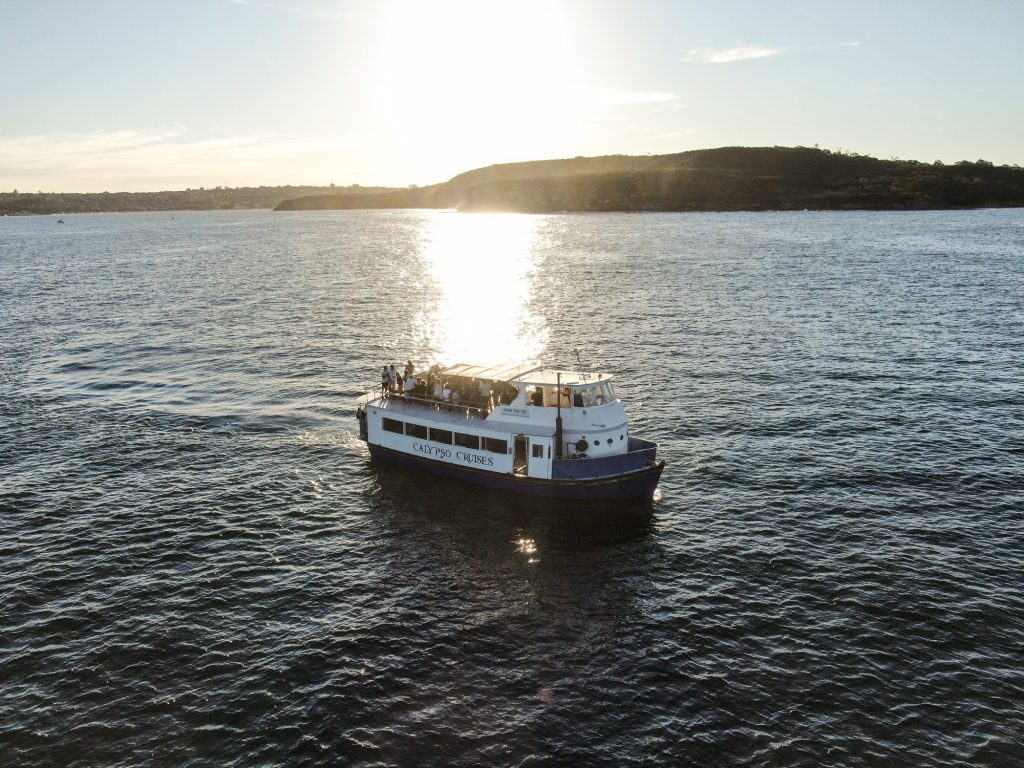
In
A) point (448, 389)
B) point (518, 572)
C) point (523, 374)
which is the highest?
point (523, 374)

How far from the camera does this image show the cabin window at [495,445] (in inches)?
1468

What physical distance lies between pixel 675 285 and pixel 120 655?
308 ft

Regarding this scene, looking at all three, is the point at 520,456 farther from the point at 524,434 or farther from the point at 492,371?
the point at 492,371

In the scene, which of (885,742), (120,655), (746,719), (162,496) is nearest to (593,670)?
(746,719)

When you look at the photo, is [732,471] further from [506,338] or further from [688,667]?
[506,338]

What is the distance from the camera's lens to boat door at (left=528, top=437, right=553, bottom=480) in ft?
118

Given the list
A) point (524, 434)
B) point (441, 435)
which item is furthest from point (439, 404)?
point (524, 434)

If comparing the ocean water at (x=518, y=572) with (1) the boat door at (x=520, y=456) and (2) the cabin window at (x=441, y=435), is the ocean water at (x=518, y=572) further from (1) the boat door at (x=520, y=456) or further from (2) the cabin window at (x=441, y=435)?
(2) the cabin window at (x=441, y=435)

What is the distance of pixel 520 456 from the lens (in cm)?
3731

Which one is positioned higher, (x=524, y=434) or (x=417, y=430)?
(x=524, y=434)

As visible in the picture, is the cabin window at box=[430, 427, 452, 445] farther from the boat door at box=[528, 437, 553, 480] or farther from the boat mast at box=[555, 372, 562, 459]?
the boat mast at box=[555, 372, 562, 459]

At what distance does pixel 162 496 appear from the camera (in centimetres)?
3741

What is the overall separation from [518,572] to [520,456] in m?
8.17

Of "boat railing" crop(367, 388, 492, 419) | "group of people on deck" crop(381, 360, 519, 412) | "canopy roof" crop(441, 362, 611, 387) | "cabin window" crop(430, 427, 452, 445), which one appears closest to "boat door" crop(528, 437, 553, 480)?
"canopy roof" crop(441, 362, 611, 387)
